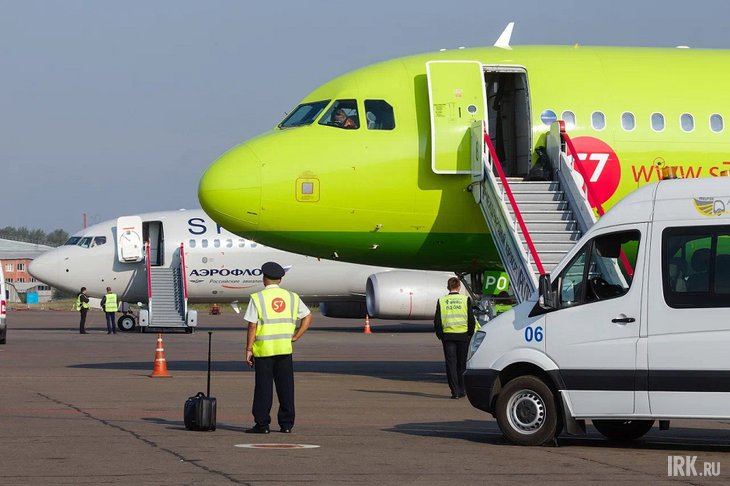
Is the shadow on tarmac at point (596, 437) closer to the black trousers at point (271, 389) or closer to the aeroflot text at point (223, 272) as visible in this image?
the black trousers at point (271, 389)

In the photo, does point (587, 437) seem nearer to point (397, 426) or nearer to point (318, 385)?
point (397, 426)

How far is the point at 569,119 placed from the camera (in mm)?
20734

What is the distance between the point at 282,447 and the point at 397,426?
8.29 ft

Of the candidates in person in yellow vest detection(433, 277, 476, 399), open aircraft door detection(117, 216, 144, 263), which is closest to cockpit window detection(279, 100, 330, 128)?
person in yellow vest detection(433, 277, 476, 399)

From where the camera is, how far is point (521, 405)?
12812mm

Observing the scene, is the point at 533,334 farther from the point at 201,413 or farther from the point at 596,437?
the point at 201,413

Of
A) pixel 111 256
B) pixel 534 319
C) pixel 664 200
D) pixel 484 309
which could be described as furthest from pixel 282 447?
pixel 111 256

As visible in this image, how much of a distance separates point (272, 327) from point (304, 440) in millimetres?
1327

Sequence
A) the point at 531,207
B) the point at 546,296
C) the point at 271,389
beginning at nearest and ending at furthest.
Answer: the point at 546,296 < the point at 271,389 < the point at 531,207

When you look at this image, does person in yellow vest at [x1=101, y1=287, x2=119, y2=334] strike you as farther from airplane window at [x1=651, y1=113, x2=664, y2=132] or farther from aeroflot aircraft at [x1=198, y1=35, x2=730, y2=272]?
airplane window at [x1=651, y1=113, x2=664, y2=132]

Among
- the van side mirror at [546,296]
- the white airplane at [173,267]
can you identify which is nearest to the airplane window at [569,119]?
the van side mirror at [546,296]

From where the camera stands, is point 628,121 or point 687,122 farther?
point 687,122

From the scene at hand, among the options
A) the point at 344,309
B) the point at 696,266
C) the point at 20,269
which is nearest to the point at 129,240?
the point at 344,309

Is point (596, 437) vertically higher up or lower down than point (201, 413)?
lower down
